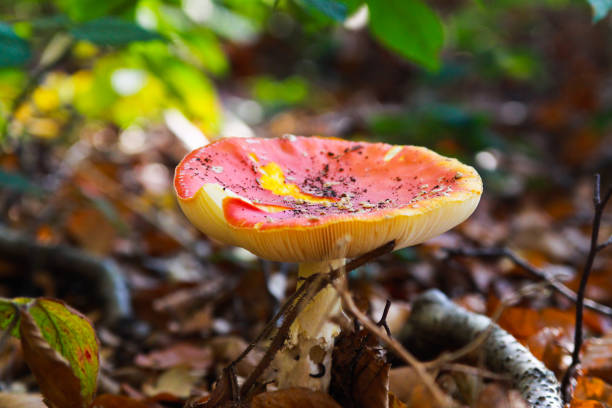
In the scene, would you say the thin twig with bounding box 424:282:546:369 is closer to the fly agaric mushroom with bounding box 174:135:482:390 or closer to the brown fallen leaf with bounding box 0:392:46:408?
the fly agaric mushroom with bounding box 174:135:482:390

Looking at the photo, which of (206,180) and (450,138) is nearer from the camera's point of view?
A: (206,180)

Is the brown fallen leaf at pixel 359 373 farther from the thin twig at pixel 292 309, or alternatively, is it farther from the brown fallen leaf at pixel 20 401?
the brown fallen leaf at pixel 20 401

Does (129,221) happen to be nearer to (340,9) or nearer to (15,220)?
→ (15,220)

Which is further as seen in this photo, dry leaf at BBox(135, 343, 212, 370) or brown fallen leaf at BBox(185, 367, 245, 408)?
dry leaf at BBox(135, 343, 212, 370)

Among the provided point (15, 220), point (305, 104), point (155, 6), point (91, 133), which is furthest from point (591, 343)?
point (305, 104)

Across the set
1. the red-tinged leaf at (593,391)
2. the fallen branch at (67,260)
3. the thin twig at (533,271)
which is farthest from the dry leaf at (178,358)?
the red-tinged leaf at (593,391)

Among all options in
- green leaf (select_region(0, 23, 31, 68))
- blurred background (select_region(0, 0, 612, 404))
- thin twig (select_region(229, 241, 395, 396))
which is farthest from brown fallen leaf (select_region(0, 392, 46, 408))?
green leaf (select_region(0, 23, 31, 68))
